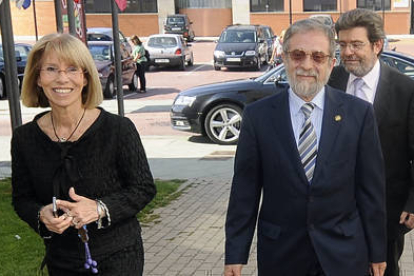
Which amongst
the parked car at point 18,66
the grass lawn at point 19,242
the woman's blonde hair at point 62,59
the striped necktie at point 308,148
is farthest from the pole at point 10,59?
the parked car at point 18,66

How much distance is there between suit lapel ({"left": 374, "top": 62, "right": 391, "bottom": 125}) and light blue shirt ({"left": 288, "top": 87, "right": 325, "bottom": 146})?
0.62 meters

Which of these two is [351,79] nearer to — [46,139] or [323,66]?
[323,66]

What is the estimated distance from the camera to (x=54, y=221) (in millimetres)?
2598

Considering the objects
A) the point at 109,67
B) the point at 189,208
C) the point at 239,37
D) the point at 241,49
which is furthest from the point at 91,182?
the point at 239,37

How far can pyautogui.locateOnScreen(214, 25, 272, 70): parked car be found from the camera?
26.5 meters

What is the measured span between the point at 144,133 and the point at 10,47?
594cm

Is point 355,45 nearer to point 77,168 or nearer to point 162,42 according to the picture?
point 77,168

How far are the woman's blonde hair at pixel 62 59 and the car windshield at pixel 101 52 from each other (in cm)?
1713

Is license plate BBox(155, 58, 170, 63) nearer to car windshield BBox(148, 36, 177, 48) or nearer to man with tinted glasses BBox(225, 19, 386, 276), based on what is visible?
car windshield BBox(148, 36, 177, 48)

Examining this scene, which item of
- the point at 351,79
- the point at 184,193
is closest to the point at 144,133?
the point at 184,193

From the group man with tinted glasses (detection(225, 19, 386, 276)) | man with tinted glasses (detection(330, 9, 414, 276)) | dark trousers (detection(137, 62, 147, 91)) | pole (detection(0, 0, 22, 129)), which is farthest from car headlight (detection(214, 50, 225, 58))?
man with tinted glasses (detection(225, 19, 386, 276))

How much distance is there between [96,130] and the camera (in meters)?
2.81

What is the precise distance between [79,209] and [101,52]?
17.9 meters

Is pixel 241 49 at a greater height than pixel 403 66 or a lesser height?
lesser
